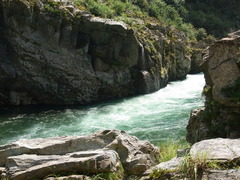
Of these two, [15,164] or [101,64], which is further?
[101,64]

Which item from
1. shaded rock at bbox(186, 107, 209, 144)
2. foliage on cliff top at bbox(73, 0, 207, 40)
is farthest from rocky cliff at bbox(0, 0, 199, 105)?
shaded rock at bbox(186, 107, 209, 144)

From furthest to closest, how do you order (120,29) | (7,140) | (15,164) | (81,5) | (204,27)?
(204,27), (81,5), (120,29), (7,140), (15,164)

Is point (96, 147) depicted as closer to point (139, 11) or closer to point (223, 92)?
point (223, 92)

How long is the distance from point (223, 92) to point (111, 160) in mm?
4209

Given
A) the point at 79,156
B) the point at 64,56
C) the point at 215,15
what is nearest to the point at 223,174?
the point at 79,156

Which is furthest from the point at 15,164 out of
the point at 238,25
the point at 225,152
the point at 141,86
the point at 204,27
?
the point at 238,25

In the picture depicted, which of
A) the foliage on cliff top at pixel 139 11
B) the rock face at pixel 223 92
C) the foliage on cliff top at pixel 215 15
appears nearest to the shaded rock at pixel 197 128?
the rock face at pixel 223 92

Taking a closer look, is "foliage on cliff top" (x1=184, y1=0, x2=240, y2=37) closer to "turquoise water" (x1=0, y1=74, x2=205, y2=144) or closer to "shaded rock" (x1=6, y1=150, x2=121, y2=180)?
"turquoise water" (x1=0, y1=74, x2=205, y2=144)

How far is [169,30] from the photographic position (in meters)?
34.6

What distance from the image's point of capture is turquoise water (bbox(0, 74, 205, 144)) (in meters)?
14.4

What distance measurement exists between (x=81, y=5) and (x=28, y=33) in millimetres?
6966

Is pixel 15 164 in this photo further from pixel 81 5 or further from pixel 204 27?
pixel 204 27

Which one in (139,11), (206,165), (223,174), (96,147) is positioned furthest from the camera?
(139,11)

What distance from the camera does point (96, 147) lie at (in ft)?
20.5
